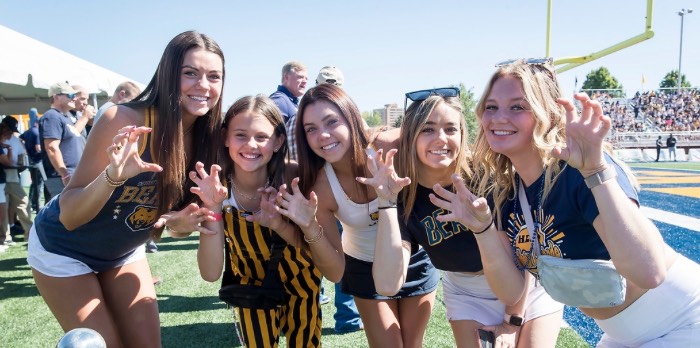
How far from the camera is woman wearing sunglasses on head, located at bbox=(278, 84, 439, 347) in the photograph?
9.44 feet

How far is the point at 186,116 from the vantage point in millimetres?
2732

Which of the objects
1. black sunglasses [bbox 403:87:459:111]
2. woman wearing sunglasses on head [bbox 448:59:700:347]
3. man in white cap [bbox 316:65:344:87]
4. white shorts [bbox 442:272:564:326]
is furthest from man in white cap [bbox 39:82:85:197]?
woman wearing sunglasses on head [bbox 448:59:700:347]

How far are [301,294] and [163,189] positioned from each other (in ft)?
3.30

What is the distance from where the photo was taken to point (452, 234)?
279cm

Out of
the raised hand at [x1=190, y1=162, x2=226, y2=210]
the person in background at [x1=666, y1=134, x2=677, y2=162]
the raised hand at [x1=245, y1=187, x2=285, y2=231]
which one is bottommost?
the person in background at [x1=666, y1=134, x2=677, y2=162]

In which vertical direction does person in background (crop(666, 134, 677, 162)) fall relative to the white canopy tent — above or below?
below

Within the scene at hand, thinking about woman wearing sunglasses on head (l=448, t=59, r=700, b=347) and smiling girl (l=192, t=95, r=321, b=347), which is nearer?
woman wearing sunglasses on head (l=448, t=59, r=700, b=347)

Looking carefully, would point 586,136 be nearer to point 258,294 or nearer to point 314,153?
point 314,153

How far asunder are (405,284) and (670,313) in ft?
4.87

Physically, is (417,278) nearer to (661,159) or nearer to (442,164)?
(442,164)

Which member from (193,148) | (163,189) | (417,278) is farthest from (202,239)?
(417,278)

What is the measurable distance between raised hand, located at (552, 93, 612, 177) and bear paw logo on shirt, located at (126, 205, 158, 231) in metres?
2.00

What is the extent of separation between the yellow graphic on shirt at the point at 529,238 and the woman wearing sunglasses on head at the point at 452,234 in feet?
1.14

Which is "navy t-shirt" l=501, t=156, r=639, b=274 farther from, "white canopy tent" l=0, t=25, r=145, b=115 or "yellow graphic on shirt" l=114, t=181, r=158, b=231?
"white canopy tent" l=0, t=25, r=145, b=115
